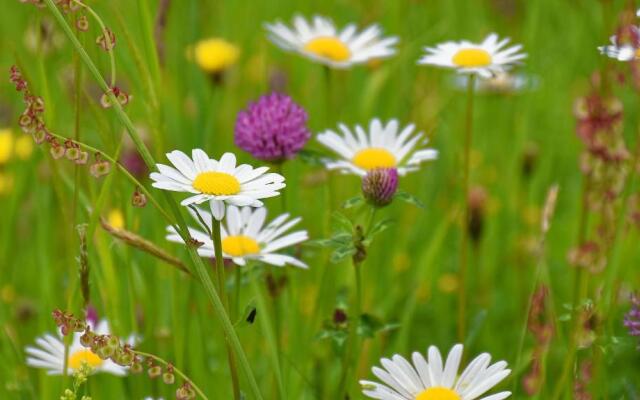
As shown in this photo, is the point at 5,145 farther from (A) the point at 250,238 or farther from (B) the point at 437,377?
(B) the point at 437,377

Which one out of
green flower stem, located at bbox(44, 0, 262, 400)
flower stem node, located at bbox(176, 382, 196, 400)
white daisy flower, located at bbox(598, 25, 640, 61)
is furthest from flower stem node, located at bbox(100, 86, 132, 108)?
white daisy flower, located at bbox(598, 25, 640, 61)

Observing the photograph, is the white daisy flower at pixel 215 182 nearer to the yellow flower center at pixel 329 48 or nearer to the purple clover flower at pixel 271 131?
the purple clover flower at pixel 271 131

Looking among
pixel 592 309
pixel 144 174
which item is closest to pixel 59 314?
pixel 592 309

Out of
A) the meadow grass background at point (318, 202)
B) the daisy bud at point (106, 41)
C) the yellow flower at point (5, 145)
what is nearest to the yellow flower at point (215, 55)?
the meadow grass background at point (318, 202)

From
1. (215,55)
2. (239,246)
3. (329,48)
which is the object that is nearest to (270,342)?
(239,246)

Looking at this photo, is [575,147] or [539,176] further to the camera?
[575,147]

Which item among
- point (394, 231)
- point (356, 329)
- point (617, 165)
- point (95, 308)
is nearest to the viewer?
point (356, 329)

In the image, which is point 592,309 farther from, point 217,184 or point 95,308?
point 95,308
